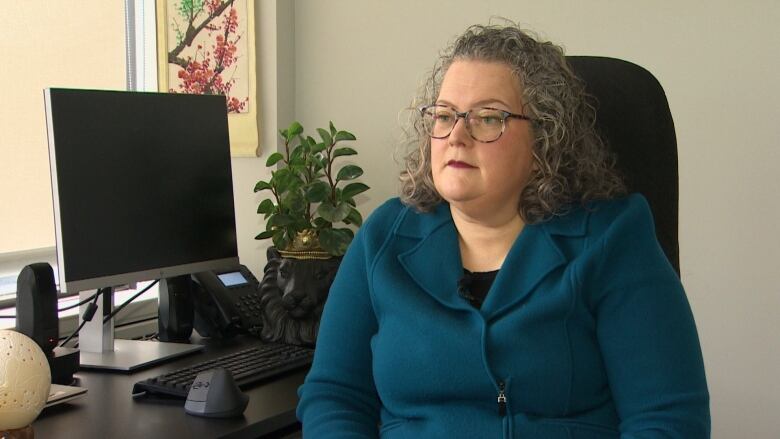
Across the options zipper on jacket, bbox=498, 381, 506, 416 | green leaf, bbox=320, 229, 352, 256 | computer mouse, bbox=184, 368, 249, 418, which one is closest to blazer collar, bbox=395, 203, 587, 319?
zipper on jacket, bbox=498, 381, 506, 416

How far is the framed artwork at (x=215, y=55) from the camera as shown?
244cm

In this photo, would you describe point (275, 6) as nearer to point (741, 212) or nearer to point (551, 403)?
point (741, 212)

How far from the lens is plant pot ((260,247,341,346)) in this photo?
1975 mm

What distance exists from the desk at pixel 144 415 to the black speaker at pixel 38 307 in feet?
0.37

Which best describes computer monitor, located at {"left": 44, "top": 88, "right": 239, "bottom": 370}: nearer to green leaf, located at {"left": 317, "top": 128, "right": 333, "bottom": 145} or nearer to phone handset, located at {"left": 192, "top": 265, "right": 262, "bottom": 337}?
phone handset, located at {"left": 192, "top": 265, "right": 262, "bottom": 337}

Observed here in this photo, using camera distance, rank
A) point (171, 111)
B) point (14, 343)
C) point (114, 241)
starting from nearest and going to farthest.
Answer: point (14, 343), point (114, 241), point (171, 111)

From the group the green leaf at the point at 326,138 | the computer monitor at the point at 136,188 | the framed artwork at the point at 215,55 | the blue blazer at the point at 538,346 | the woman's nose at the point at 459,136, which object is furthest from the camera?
the framed artwork at the point at 215,55

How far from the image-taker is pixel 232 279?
214 centimetres

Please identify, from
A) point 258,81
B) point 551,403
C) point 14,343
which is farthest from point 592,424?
point 258,81

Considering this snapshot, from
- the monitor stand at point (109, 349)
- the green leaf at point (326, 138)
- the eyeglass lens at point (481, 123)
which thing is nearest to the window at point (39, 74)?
the monitor stand at point (109, 349)

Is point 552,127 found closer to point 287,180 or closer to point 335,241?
point 335,241

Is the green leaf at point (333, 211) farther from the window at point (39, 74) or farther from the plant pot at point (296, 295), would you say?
the window at point (39, 74)

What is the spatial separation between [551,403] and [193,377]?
679mm

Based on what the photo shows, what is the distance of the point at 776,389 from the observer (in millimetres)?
1806
